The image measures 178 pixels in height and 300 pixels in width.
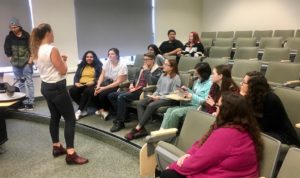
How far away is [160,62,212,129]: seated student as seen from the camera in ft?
10.1

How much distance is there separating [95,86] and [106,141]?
1059 mm

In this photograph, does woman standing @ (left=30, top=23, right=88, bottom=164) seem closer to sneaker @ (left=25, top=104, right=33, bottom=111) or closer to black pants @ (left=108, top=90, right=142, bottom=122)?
black pants @ (left=108, top=90, right=142, bottom=122)

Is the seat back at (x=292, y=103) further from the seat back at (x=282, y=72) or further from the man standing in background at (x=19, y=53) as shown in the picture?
the man standing in background at (x=19, y=53)

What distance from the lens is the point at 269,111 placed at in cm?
225

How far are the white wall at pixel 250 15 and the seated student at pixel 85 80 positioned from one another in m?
4.70

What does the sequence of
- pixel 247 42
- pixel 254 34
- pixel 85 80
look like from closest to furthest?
1. pixel 85 80
2. pixel 247 42
3. pixel 254 34

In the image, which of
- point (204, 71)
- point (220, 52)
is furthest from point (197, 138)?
point (220, 52)

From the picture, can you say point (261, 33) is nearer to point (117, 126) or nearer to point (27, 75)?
point (117, 126)

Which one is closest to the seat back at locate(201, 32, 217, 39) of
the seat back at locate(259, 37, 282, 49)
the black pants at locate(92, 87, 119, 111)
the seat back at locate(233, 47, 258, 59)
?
the seat back at locate(259, 37, 282, 49)

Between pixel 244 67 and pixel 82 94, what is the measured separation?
7.66 feet

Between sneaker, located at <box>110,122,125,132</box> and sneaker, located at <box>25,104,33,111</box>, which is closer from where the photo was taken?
sneaker, located at <box>110,122,125,132</box>

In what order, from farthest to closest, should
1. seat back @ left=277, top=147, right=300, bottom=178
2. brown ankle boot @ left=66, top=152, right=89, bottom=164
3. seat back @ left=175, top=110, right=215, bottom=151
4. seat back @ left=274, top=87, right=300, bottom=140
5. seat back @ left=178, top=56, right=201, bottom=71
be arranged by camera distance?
Result: seat back @ left=178, top=56, right=201, bottom=71, brown ankle boot @ left=66, top=152, right=89, bottom=164, seat back @ left=274, top=87, right=300, bottom=140, seat back @ left=175, top=110, right=215, bottom=151, seat back @ left=277, top=147, right=300, bottom=178

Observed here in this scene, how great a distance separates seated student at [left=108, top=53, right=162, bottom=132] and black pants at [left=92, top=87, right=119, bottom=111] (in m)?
0.13

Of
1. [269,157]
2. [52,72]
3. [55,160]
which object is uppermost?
[52,72]
